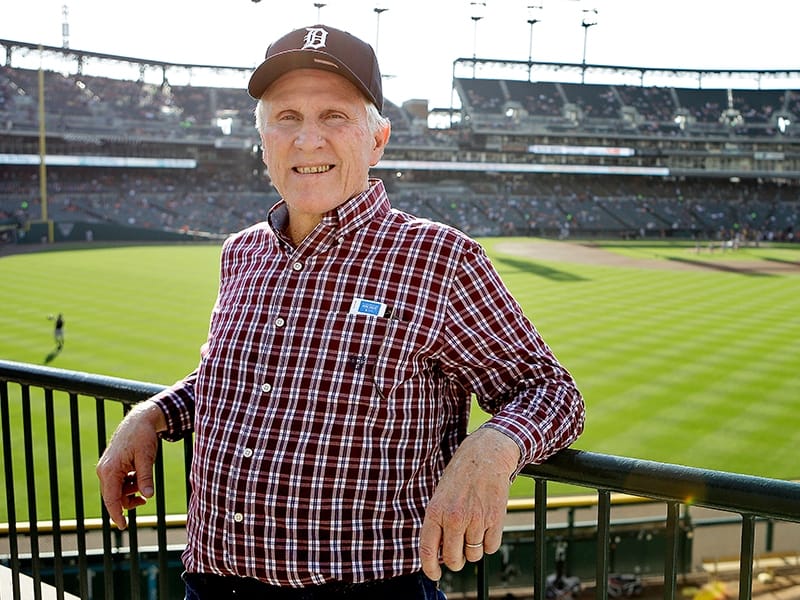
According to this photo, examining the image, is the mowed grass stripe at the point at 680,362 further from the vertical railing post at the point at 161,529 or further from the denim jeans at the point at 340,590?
the denim jeans at the point at 340,590

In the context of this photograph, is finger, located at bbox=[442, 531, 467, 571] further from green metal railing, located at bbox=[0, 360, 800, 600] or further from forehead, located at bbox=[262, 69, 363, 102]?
forehead, located at bbox=[262, 69, 363, 102]

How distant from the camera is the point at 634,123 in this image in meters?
70.2

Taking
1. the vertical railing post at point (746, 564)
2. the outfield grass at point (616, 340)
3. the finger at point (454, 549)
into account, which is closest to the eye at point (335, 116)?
the finger at point (454, 549)

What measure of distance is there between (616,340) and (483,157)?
50.1 m

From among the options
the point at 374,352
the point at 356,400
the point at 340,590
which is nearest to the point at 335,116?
the point at 374,352

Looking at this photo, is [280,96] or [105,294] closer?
[280,96]

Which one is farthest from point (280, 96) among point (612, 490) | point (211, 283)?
point (211, 283)

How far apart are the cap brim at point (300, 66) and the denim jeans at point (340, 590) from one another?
131 centimetres

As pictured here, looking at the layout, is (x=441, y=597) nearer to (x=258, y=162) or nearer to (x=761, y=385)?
(x=761, y=385)

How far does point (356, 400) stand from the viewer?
197 centimetres

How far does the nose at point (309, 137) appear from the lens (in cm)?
225

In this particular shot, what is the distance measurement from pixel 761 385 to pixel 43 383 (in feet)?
46.0

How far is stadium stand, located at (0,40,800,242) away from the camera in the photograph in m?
55.2

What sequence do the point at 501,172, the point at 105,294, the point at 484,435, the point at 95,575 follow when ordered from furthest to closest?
the point at 501,172, the point at 105,294, the point at 95,575, the point at 484,435
